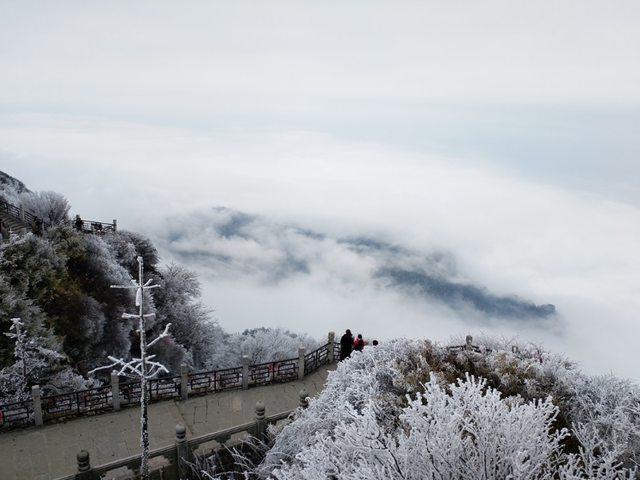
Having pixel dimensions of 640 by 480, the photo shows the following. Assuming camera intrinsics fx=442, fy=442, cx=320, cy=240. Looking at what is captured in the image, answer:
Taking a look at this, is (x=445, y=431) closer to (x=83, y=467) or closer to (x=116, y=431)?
(x=83, y=467)

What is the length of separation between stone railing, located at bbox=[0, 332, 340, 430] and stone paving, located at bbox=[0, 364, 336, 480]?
25 centimetres

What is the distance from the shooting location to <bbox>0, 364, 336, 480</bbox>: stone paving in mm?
11969

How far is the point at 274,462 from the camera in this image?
35.6ft

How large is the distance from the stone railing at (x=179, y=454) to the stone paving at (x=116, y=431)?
1.49 meters

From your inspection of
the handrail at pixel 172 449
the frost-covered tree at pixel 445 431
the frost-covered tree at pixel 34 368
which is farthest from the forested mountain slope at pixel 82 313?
the frost-covered tree at pixel 445 431

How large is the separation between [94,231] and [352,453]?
32.5 m

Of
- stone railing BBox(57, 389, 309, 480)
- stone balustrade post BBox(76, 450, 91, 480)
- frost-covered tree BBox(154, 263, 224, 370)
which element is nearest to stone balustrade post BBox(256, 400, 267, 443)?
stone railing BBox(57, 389, 309, 480)

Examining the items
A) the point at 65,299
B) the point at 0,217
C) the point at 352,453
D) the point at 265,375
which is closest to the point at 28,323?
the point at 65,299

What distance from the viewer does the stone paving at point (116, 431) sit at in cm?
1197

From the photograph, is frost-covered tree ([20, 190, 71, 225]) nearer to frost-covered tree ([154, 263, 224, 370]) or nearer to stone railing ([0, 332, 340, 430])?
frost-covered tree ([154, 263, 224, 370])

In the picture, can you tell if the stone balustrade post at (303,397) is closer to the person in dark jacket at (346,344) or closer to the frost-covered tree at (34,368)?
the person in dark jacket at (346,344)

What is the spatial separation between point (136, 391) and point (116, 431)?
2206 millimetres

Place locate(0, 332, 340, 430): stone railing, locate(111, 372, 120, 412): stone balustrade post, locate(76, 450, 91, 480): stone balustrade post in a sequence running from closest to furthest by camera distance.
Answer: locate(76, 450, 91, 480): stone balustrade post < locate(0, 332, 340, 430): stone railing < locate(111, 372, 120, 412): stone balustrade post

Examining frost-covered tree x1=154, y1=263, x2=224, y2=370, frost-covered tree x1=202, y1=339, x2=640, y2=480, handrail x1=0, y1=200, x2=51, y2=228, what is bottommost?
frost-covered tree x1=154, y1=263, x2=224, y2=370
